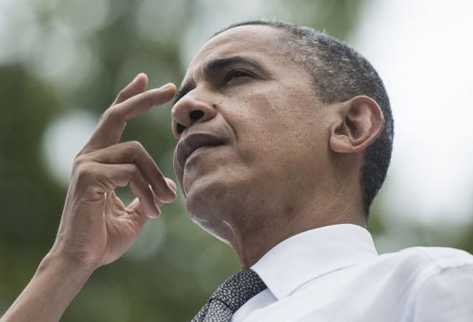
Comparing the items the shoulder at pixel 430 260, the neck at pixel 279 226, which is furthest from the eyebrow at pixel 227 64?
the shoulder at pixel 430 260

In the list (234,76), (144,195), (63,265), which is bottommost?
(63,265)

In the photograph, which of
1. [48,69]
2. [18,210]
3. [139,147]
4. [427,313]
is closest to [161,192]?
[139,147]

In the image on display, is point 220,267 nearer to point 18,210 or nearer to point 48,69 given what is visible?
point 18,210

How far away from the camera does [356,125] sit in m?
2.37

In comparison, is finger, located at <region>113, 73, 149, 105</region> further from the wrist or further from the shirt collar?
the shirt collar

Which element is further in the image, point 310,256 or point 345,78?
point 345,78

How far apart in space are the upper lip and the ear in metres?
0.25

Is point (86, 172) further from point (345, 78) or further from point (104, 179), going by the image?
point (345, 78)

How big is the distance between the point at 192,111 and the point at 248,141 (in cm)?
15

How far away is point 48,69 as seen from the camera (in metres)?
7.73

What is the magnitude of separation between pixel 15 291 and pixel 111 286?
65 cm

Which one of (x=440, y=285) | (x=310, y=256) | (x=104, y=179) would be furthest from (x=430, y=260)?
(x=104, y=179)

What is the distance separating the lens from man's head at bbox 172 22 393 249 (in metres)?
2.23

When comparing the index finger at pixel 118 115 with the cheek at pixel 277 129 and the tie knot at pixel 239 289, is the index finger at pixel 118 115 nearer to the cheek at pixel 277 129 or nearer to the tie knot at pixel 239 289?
the cheek at pixel 277 129
